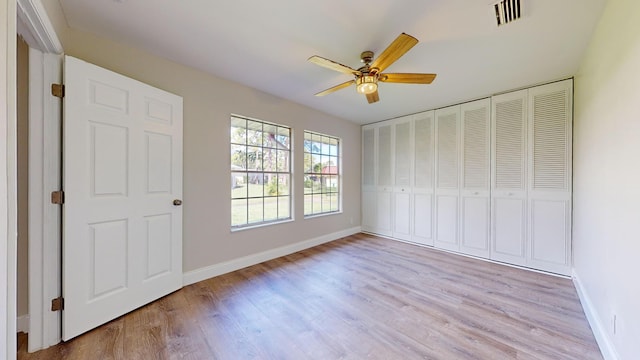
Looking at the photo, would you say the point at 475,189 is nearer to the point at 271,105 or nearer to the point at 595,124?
the point at 595,124

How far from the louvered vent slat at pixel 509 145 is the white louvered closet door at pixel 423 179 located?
92 cm

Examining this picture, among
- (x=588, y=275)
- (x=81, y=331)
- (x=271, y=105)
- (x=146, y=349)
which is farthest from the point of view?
(x=271, y=105)

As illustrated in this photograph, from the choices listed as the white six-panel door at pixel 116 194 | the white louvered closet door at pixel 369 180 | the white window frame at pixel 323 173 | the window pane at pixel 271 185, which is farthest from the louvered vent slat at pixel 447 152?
the white six-panel door at pixel 116 194

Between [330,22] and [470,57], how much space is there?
4.78ft

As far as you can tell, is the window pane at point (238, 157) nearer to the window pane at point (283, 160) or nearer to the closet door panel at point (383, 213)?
the window pane at point (283, 160)

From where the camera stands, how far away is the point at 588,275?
85.9 inches

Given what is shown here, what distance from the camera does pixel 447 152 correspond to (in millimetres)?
3889

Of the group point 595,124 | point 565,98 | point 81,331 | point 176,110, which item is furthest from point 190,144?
point 565,98

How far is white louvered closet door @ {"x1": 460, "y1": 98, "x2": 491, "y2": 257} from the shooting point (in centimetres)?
352

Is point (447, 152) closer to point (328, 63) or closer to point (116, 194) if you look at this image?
point (328, 63)

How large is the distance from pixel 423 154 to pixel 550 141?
1588 mm

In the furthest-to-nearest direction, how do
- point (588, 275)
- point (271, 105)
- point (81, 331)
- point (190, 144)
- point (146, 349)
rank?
point (271, 105) < point (190, 144) < point (588, 275) < point (81, 331) < point (146, 349)

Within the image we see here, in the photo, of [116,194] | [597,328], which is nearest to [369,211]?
[597,328]

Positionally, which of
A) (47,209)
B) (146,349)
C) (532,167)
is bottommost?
(146,349)
